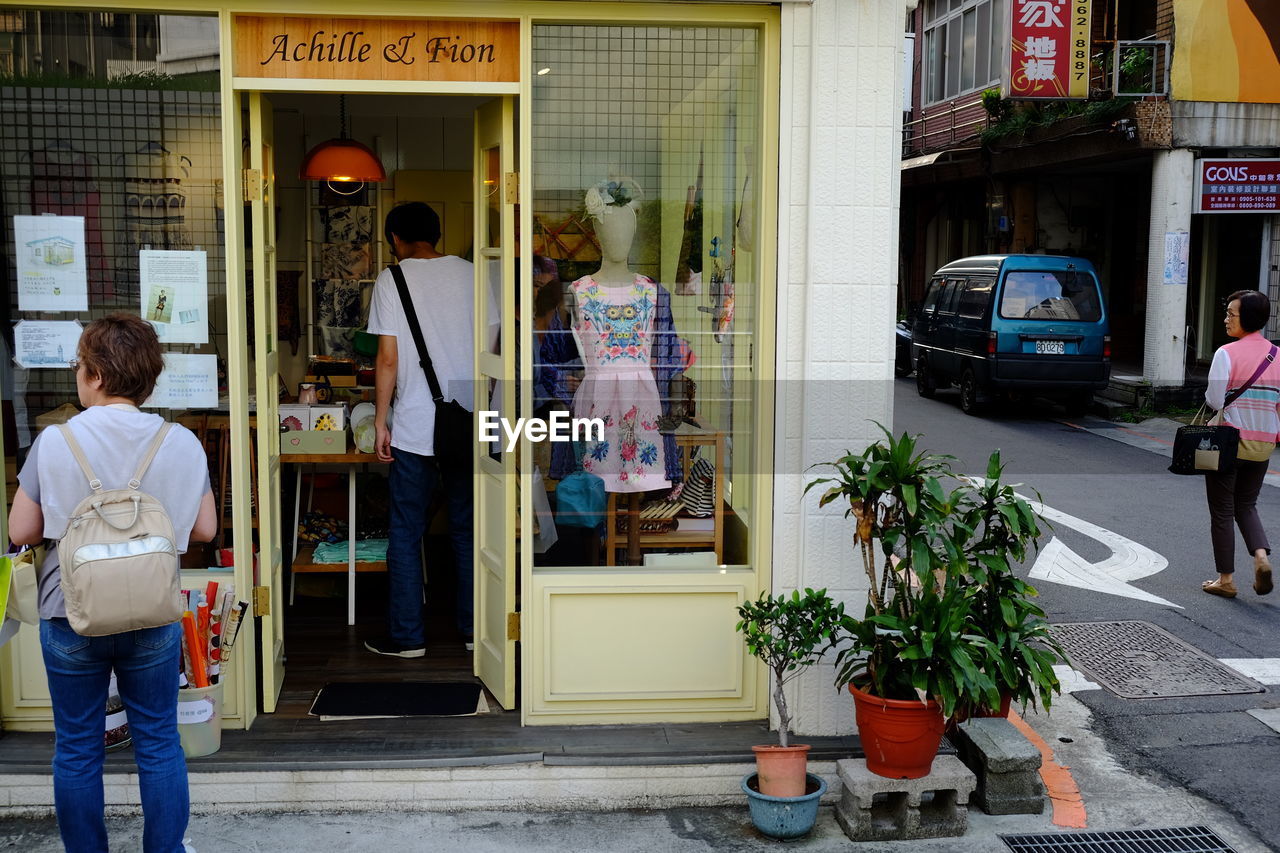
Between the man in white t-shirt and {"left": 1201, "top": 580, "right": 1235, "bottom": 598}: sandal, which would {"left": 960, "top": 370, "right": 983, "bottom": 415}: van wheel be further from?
the man in white t-shirt

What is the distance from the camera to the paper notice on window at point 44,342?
479 cm

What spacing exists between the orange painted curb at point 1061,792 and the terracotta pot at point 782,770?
995mm

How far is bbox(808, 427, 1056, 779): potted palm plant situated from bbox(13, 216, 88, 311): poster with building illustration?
2.90 meters

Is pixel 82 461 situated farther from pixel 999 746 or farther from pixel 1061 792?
pixel 1061 792

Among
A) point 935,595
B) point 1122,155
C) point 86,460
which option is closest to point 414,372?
point 86,460

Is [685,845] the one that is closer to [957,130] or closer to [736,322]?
[736,322]

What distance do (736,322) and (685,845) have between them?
6.51 ft

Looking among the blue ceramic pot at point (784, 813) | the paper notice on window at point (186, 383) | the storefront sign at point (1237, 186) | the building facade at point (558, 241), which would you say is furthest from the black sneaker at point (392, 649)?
the storefront sign at point (1237, 186)

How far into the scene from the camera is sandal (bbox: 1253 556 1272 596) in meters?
7.56

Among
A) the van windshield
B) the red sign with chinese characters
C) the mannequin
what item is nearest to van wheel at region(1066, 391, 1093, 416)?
the van windshield

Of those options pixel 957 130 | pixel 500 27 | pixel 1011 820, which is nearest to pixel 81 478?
pixel 500 27

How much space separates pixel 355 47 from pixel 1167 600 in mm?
5755

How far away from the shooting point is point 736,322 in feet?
16.3

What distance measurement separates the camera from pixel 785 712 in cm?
440
